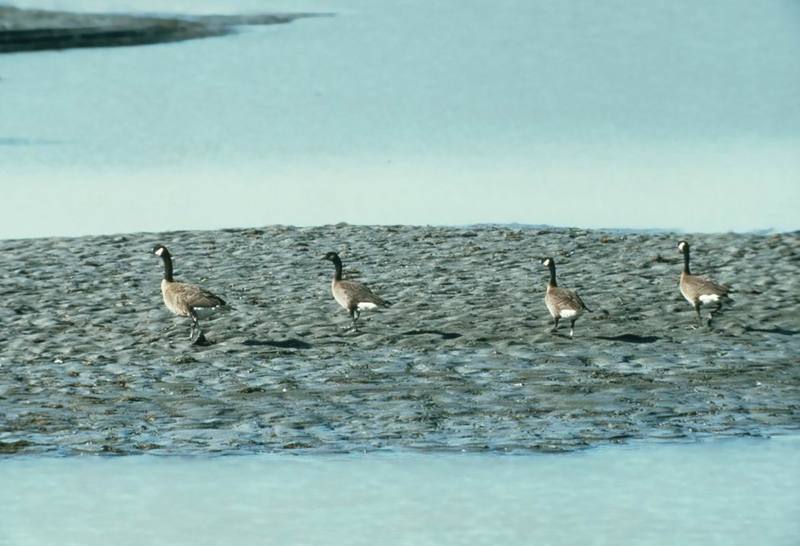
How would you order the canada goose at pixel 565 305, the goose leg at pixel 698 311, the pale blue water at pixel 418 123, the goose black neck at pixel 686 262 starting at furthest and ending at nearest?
the pale blue water at pixel 418 123 < the goose black neck at pixel 686 262 < the goose leg at pixel 698 311 < the canada goose at pixel 565 305

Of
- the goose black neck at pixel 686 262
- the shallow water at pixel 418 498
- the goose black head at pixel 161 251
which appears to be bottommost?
the shallow water at pixel 418 498

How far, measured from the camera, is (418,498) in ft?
48.6

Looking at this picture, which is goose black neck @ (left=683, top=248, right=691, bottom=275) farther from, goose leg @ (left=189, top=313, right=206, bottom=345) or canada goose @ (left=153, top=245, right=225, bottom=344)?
goose leg @ (left=189, top=313, right=206, bottom=345)

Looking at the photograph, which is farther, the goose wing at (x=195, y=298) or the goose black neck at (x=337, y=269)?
the goose black neck at (x=337, y=269)

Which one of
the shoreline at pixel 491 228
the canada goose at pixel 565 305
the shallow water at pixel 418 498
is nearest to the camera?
the shallow water at pixel 418 498

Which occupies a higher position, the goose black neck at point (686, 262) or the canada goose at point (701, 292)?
the goose black neck at point (686, 262)

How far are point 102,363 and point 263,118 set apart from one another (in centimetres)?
2556

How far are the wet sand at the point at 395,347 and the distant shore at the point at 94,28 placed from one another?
33.5m

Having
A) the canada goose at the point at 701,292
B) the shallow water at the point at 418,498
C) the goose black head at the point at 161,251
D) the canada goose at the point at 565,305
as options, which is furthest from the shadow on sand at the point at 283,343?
the canada goose at the point at 701,292

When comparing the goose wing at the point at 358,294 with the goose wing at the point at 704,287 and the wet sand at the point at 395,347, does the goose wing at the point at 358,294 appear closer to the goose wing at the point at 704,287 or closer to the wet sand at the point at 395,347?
the wet sand at the point at 395,347

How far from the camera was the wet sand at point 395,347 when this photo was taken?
56.7 feet

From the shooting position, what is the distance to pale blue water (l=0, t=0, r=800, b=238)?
105 ft

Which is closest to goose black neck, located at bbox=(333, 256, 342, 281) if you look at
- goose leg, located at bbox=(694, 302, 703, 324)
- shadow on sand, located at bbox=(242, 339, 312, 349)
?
shadow on sand, located at bbox=(242, 339, 312, 349)

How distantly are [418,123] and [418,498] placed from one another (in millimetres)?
29639
